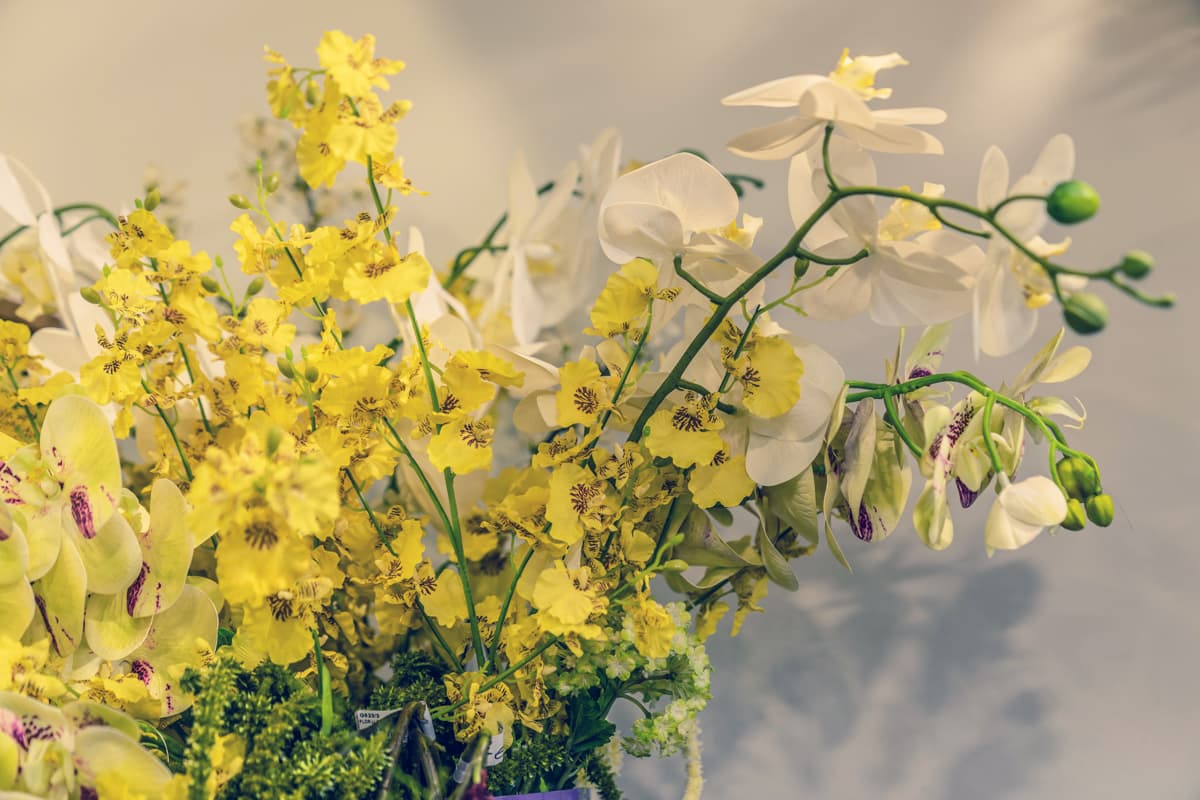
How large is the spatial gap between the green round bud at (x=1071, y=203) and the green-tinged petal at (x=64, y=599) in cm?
66

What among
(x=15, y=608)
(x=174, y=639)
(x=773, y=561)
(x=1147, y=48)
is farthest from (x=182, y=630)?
(x=1147, y=48)

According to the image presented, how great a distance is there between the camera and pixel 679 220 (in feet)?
2.10

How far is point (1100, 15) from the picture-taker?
38.6 inches

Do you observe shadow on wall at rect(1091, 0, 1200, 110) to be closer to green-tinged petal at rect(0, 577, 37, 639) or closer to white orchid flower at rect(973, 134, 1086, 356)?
white orchid flower at rect(973, 134, 1086, 356)

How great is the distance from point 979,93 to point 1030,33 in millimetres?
80

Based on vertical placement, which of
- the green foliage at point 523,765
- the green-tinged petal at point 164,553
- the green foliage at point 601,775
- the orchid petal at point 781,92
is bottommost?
the green foliage at point 601,775

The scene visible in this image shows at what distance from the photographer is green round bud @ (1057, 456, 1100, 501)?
0.61 meters

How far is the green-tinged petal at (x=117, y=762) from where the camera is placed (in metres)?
0.58

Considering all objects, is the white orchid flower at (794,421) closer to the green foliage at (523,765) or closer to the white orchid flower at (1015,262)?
the white orchid flower at (1015,262)

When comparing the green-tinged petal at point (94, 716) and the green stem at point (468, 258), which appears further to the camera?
the green stem at point (468, 258)

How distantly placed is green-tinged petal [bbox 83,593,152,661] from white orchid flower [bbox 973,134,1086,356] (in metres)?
0.61

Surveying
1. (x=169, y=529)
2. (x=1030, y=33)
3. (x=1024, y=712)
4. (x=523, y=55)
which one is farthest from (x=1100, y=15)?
(x=169, y=529)

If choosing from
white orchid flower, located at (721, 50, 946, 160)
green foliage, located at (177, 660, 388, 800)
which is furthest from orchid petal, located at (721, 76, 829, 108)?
green foliage, located at (177, 660, 388, 800)

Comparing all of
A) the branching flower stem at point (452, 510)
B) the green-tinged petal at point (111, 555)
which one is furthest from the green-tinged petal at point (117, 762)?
the branching flower stem at point (452, 510)
